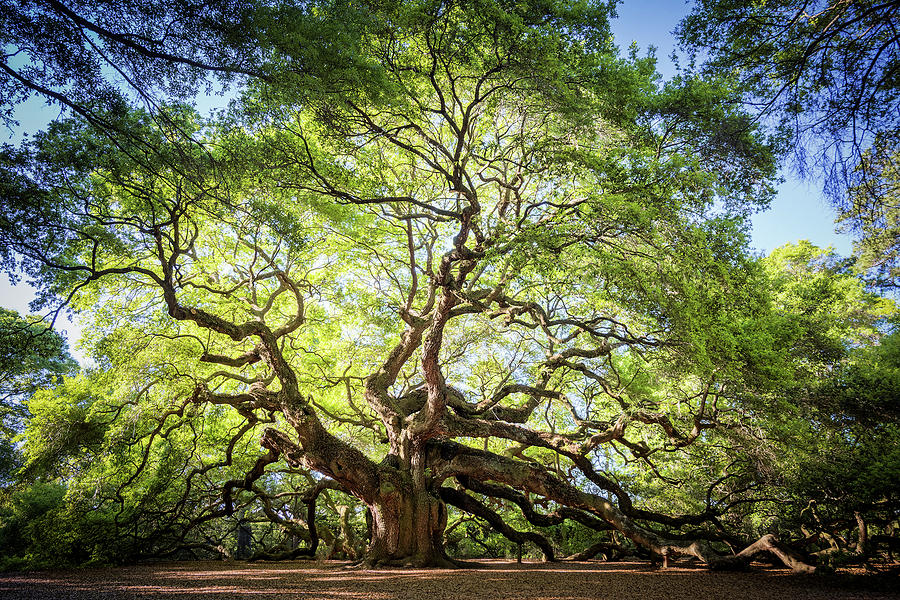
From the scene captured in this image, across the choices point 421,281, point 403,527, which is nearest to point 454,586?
point 403,527

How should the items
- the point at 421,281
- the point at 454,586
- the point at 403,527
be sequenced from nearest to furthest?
the point at 454,586 → the point at 403,527 → the point at 421,281

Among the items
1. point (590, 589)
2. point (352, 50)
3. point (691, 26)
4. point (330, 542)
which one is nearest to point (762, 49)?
point (691, 26)

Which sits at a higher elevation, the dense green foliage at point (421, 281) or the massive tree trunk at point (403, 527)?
the dense green foliage at point (421, 281)

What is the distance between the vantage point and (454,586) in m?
5.75

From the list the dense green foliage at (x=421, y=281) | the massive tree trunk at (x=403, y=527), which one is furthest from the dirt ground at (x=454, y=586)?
the dense green foliage at (x=421, y=281)

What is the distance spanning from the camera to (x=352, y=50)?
207 inches

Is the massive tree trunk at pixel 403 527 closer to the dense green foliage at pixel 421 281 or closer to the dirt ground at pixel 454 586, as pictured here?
the dense green foliage at pixel 421 281

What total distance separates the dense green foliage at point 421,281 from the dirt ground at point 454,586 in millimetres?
975

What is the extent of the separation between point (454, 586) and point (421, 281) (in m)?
7.75

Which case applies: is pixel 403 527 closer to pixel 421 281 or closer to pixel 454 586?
pixel 454 586

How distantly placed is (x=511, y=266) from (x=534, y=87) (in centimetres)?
252

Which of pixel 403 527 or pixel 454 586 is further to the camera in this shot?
pixel 403 527

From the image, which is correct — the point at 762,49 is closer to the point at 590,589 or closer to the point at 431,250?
the point at 590,589

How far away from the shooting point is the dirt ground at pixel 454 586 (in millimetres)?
5012
